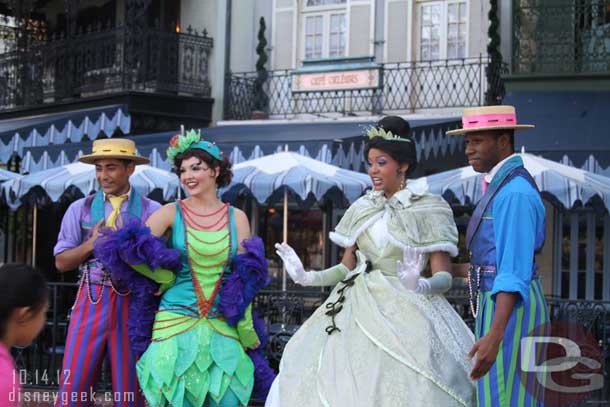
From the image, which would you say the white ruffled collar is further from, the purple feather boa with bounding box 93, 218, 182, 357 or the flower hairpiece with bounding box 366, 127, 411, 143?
the purple feather boa with bounding box 93, 218, 182, 357

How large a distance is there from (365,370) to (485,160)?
1086 mm

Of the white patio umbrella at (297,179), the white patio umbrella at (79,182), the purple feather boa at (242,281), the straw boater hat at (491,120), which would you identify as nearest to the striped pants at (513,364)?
the straw boater hat at (491,120)

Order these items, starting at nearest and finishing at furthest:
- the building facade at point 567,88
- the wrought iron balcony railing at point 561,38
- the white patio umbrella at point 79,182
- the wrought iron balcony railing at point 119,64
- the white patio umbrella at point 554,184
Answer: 1. the white patio umbrella at point 554,184
2. the white patio umbrella at point 79,182
3. the building facade at point 567,88
4. the wrought iron balcony railing at point 561,38
5. the wrought iron balcony railing at point 119,64

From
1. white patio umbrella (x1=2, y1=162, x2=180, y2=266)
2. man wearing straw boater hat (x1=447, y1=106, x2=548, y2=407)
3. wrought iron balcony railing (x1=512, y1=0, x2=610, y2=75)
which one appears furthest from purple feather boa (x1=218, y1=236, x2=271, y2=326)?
wrought iron balcony railing (x1=512, y1=0, x2=610, y2=75)

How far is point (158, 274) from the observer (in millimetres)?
5309

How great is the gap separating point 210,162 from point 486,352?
2.08 m

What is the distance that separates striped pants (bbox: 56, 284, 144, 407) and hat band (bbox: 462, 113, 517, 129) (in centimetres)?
242

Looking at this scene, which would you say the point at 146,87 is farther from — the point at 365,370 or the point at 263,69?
the point at 365,370

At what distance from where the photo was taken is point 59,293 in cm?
1084

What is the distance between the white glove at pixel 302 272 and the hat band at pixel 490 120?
3.28ft

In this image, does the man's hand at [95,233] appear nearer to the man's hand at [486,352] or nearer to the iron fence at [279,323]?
the man's hand at [486,352]

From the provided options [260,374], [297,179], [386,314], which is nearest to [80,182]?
[297,179]

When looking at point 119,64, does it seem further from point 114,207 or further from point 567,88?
point 114,207

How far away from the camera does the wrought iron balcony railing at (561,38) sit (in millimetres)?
Result: 13555
